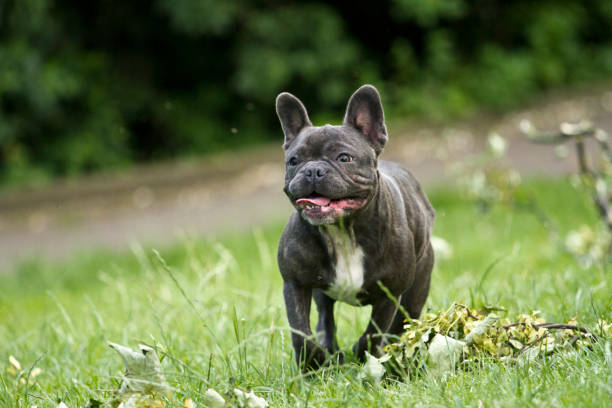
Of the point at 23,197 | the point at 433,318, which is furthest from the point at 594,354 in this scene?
the point at 23,197

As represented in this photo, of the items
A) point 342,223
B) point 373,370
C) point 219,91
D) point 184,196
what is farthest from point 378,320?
point 219,91

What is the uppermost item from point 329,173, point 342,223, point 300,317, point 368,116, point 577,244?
point 368,116

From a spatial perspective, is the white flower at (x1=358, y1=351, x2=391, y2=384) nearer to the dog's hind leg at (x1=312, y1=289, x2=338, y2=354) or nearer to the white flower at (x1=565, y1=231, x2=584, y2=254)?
the dog's hind leg at (x1=312, y1=289, x2=338, y2=354)

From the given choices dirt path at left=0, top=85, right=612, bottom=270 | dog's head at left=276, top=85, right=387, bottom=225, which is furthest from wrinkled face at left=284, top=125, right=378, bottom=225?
dirt path at left=0, top=85, right=612, bottom=270

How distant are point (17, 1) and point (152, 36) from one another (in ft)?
9.79

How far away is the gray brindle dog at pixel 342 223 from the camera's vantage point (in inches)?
91.0

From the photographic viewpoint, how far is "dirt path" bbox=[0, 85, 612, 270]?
8.66 metres

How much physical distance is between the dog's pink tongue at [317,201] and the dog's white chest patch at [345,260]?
14cm

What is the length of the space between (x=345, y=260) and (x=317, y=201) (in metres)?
0.24

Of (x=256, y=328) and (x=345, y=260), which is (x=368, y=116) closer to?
(x=345, y=260)

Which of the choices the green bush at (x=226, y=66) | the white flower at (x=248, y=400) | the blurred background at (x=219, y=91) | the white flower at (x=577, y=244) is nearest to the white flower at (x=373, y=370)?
the white flower at (x=248, y=400)

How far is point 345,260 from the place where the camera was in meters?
2.41

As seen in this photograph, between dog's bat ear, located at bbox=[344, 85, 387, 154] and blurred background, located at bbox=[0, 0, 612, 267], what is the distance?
5731 millimetres

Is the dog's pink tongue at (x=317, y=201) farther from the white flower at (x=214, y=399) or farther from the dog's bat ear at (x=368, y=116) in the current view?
the white flower at (x=214, y=399)
